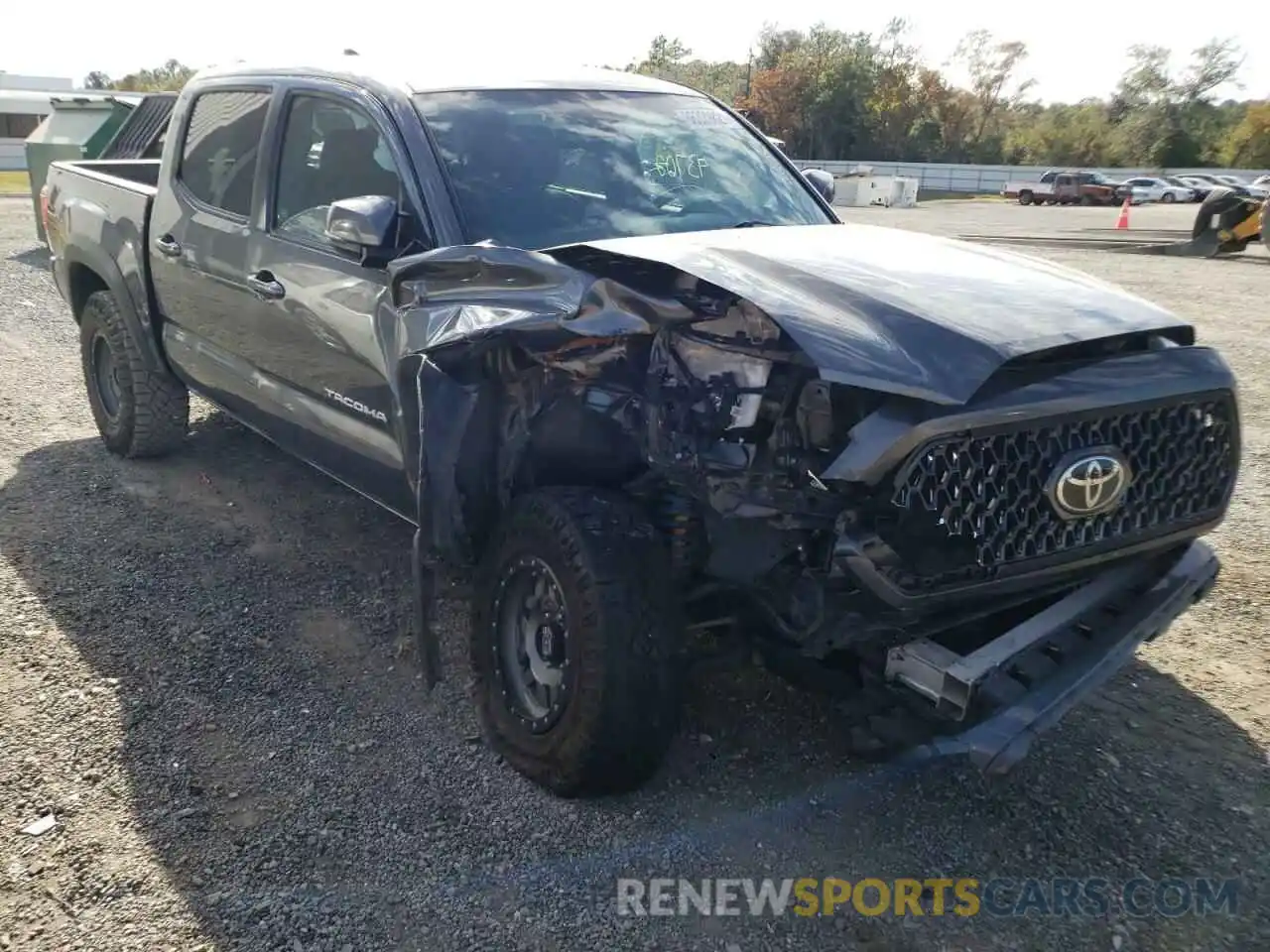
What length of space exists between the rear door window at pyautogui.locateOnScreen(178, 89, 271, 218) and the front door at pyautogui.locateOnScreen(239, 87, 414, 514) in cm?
23

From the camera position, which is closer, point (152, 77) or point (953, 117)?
point (953, 117)

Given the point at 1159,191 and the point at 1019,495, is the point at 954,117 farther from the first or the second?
the point at 1019,495

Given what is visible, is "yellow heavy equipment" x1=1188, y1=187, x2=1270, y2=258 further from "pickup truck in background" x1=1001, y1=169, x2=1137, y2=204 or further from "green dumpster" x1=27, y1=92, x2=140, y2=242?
"pickup truck in background" x1=1001, y1=169, x2=1137, y2=204

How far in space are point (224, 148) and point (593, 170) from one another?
1902 millimetres

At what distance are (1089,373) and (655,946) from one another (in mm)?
1738

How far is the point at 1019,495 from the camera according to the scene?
8.28 feet

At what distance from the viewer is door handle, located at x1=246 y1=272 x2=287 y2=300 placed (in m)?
4.08

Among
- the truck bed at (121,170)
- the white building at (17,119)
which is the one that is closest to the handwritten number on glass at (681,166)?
the truck bed at (121,170)

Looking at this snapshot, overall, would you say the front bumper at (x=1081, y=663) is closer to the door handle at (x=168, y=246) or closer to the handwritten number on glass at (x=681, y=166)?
the handwritten number on glass at (x=681, y=166)

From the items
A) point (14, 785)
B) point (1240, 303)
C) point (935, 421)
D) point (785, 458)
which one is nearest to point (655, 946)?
point (785, 458)

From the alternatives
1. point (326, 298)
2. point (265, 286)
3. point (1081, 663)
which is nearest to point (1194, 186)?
point (265, 286)

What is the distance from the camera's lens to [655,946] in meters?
2.55

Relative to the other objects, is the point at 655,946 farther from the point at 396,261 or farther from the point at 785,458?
the point at 396,261

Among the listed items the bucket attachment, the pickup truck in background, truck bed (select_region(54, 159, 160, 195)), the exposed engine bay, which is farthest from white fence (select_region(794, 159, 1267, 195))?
the exposed engine bay
